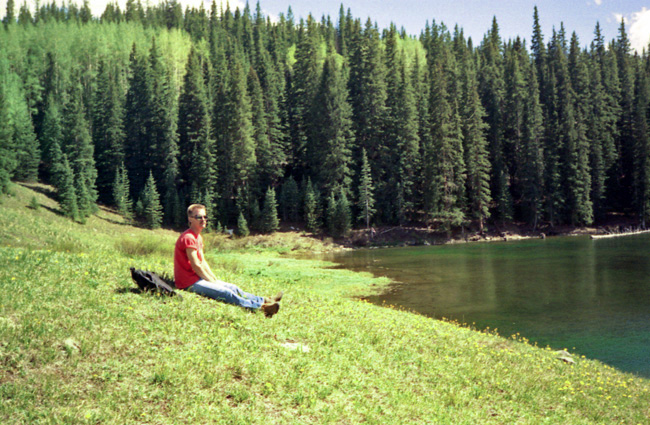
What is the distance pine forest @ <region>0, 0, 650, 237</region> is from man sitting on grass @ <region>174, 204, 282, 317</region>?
156ft

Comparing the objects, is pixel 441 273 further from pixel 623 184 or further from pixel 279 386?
pixel 623 184

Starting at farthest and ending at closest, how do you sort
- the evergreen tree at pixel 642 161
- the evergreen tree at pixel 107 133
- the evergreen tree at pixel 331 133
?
the evergreen tree at pixel 107 133, the evergreen tree at pixel 642 161, the evergreen tree at pixel 331 133

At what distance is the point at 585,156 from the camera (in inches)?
2552

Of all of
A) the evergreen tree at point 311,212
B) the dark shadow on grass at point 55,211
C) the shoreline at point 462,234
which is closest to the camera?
the dark shadow on grass at point 55,211

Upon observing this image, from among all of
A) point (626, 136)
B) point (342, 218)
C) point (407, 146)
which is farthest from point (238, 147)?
point (626, 136)

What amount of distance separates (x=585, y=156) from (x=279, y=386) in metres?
69.3

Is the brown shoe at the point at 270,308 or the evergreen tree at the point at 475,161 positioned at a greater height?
the evergreen tree at the point at 475,161

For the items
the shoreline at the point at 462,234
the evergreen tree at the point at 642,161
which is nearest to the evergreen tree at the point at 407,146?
the shoreline at the point at 462,234

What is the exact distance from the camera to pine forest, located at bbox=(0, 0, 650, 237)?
6103 cm

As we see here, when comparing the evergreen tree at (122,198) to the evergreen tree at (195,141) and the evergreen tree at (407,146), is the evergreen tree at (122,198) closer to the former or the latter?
the evergreen tree at (195,141)

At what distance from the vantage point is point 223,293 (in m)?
9.80

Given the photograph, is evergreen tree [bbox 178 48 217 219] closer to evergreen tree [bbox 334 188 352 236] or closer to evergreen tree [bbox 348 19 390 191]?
evergreen tree [bbox 334 188 352 236]

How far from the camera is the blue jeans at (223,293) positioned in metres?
9.80

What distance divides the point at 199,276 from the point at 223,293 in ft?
2.20
